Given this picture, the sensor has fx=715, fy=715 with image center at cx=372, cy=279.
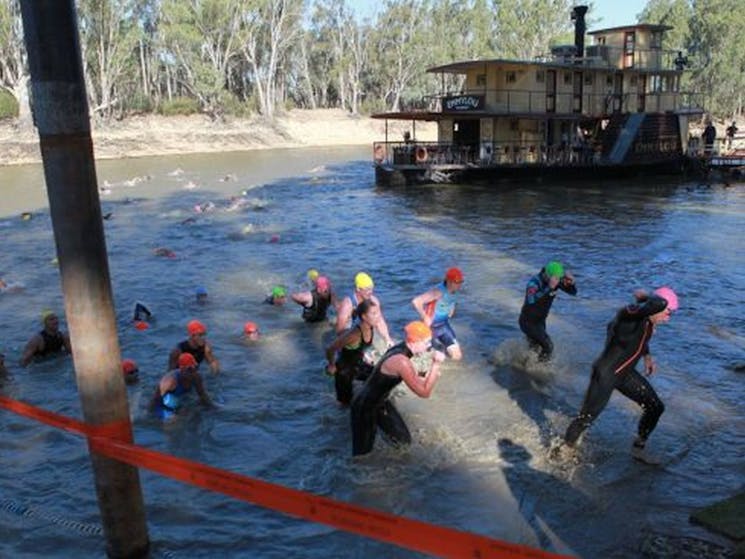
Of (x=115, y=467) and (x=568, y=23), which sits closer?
(x=115, y=467)

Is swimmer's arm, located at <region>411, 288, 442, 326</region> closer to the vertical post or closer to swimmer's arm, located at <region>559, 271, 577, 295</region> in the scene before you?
swimmer's arm, located at <region>559, 271, 577, 295</region>

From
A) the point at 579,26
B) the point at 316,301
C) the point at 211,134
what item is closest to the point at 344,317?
the point at 316,301

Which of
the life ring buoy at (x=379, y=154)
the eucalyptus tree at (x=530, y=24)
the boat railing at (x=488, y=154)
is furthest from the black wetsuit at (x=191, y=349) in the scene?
the eucalyptus tree at (x=530, y=24)

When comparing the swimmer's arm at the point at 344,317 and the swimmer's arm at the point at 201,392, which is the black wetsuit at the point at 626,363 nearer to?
the swimmer's arm at the point at 344,317

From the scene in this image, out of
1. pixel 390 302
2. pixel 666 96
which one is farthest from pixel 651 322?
pixel 666 96

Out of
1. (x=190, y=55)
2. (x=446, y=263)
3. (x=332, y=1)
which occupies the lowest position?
(x=446, y=263)

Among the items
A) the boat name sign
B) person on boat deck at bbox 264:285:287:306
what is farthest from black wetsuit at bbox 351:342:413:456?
the boat name sign

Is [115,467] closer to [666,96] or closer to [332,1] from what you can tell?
[666,96]

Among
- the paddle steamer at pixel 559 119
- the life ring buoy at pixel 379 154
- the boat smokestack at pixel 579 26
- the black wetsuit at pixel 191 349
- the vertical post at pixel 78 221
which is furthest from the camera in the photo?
the boat smokestack at pixel 579 26

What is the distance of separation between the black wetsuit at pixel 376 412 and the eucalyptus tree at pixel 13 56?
5803 centimetres

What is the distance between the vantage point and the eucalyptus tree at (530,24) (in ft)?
283

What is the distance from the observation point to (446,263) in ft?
58.2

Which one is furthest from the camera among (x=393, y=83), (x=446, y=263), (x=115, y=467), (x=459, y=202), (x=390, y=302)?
(x=393, y=83)

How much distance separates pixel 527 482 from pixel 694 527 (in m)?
1.49
